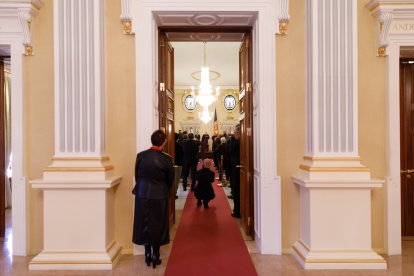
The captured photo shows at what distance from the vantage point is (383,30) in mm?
4738

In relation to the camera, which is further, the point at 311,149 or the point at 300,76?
the point at 300,76

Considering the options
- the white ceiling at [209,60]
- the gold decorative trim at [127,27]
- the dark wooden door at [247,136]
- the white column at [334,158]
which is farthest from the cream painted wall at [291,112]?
the white ceiling at [209,60]

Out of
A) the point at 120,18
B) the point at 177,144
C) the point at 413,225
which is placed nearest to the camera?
the point at 120,18

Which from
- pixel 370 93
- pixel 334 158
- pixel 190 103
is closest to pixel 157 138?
pixel 334 158

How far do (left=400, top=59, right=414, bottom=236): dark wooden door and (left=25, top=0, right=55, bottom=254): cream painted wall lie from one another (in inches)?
198

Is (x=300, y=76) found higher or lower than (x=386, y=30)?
lower

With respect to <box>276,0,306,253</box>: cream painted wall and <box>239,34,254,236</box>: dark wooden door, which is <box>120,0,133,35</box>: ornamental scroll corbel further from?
<box>276,0,306,253</box>: cream painted wall

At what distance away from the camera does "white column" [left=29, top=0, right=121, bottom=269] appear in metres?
4.33

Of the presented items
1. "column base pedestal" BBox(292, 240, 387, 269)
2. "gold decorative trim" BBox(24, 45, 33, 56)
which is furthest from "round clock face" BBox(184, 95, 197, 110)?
"column base pedestal" BBox(292, 240, 387, 269)

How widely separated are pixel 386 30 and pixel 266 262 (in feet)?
10.9

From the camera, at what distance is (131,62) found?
4.88 m

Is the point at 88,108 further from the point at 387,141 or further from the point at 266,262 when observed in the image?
the point at 387,141

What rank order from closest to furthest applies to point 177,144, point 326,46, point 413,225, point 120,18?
point 326,46 < point 120,18 < point 413,225 < point 177,144

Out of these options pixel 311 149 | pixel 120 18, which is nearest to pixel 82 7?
pixel 120 18
